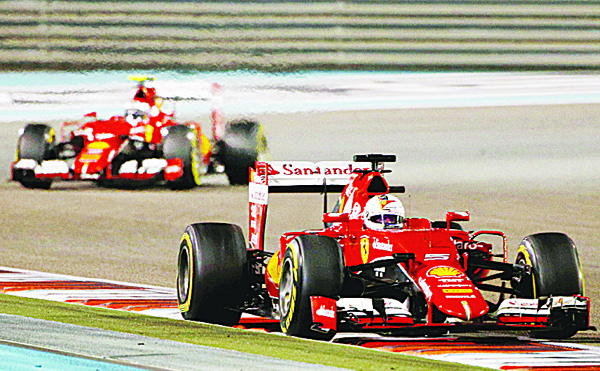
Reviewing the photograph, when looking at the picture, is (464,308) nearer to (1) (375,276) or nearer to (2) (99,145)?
(1) (375,276)

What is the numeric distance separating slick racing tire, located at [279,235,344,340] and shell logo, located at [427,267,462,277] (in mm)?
516

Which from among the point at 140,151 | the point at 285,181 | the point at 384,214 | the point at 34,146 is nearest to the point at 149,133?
the point at 140,151

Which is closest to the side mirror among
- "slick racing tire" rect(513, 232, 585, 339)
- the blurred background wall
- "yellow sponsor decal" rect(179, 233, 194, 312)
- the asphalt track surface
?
"yellow sponsor decal" rect(179, 233, 194, 312)

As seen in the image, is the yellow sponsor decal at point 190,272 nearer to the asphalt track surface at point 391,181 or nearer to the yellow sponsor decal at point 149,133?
the asphalt track surface at point 391,181

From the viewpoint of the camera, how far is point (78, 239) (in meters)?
13.6

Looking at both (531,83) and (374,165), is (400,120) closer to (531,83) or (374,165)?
(531,83)

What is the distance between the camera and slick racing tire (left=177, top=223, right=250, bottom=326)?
8477mm

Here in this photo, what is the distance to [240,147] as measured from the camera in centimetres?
1797

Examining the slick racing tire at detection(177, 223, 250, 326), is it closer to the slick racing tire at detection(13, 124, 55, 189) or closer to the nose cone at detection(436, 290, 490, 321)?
the nose cone at detection(436, 290, 490, 321)

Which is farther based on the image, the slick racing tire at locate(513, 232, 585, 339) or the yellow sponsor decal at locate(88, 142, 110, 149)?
the yellow sponsor decal at locate(88, 142, 110, 149)

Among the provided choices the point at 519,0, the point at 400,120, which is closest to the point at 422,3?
the point at 519,0

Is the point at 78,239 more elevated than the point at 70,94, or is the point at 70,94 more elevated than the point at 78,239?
the point at 70,94

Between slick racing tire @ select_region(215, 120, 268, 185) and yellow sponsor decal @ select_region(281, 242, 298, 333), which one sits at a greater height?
slick racing tire @ select_region(215, 120, 268, 185)

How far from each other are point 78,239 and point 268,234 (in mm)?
1873
